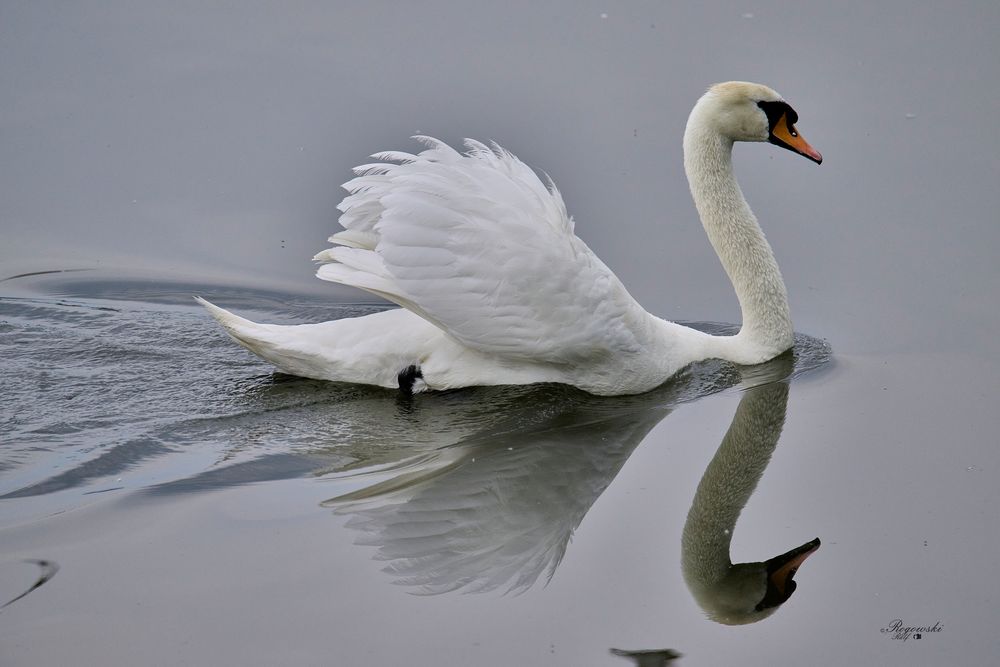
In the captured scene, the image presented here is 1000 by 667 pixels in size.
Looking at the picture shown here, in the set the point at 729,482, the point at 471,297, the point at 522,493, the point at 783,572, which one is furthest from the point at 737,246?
the point at 783,572

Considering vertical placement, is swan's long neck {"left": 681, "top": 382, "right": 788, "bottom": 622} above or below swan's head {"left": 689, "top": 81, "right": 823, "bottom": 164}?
below

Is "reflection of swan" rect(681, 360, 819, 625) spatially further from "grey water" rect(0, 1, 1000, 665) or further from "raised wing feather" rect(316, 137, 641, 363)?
"raised wing feather" rect(316, 137, 641, 363)

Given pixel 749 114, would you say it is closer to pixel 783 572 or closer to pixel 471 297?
pixel 471 297

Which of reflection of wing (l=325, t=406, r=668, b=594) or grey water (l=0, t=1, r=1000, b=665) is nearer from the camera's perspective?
grey water (l=0, t=1, r=1000, b=665)

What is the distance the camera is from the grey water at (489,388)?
217 inches

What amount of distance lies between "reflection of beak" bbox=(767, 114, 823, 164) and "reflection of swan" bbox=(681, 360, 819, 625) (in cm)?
168

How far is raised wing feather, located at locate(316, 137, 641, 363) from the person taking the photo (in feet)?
24.0

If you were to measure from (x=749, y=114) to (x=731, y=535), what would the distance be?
10.4ft

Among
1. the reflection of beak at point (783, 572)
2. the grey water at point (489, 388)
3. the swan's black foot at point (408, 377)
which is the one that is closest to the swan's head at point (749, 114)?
the grey water at point (489, 388)

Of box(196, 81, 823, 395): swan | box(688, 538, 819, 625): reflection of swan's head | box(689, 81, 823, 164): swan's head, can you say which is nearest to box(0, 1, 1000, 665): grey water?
box(688, 538, 819, 625): reflection of swan's head

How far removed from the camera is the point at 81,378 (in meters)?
7.76

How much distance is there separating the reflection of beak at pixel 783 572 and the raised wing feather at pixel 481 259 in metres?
1.99

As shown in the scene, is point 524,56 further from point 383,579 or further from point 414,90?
point 383,579

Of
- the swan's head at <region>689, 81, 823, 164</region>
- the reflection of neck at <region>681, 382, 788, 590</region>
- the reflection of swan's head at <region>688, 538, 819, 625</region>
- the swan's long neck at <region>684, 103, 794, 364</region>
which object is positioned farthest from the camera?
the swan's long neck at <region>684, 103, 794, 364</region>
